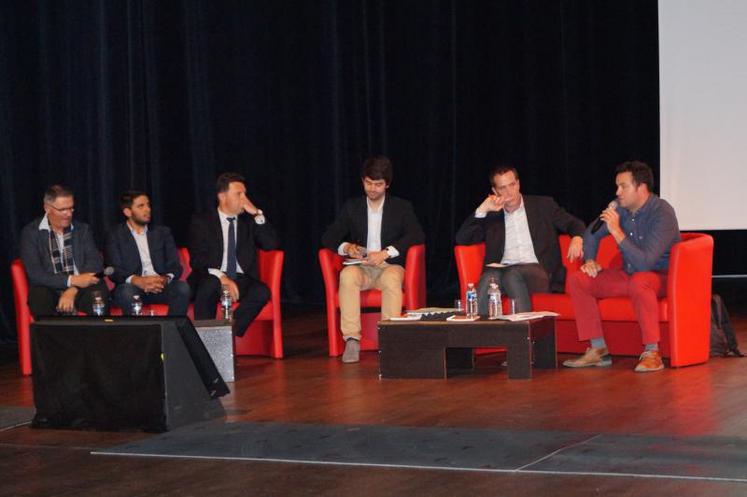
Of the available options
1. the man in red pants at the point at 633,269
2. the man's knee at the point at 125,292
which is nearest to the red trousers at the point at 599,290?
the man in red pants at the point at 633,269

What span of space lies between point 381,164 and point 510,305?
112 centimetres

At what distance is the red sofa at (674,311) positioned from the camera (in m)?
6.37

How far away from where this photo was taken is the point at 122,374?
5223 millimetres

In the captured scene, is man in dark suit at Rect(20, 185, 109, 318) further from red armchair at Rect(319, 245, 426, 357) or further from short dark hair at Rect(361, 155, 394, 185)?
short dark hair at Rect(361, 155, 394, 185)

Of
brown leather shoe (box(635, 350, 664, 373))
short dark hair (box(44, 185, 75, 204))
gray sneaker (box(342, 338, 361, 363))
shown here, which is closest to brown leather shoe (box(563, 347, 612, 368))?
brown leather shoe (box(635, 350, 664, 373))

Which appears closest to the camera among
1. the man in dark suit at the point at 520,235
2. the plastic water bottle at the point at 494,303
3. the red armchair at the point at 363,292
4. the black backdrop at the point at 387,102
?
the plastic water bottle at the point at 494,303

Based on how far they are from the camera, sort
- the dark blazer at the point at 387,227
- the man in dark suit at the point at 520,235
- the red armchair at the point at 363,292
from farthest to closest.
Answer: the dark blazer at the point at 387,227 → the red armchair at the point at 363,292 → the man in dark suit at the point at 520,235

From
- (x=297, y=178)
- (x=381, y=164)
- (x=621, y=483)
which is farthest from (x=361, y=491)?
(x=297, y=178)

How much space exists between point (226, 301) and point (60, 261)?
3.06 feet

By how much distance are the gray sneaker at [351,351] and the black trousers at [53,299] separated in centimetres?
133

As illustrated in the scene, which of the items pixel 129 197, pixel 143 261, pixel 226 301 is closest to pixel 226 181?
pixel 129 197

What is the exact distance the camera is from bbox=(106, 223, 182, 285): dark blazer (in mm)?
7344

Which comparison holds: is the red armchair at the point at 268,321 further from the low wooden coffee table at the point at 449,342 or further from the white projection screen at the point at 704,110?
the white projection screen at the point at 704,110

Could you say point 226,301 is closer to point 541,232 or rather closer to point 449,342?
point 449,342
